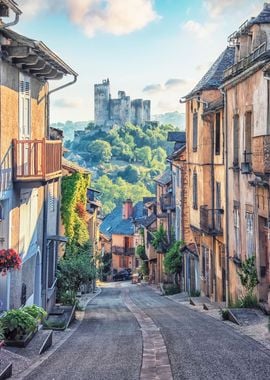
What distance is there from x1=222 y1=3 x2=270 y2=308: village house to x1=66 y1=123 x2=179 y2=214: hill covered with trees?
97.2m

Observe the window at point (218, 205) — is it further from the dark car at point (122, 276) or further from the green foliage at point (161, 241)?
Answer: the dark car at point (122, 276)

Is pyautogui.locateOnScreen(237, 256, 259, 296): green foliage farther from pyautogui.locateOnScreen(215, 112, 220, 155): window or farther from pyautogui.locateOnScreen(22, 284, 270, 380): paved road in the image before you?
pyautogui.locateOnScreen(215, 112, 220, 155): window

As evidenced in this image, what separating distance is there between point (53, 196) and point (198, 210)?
8.14 meters

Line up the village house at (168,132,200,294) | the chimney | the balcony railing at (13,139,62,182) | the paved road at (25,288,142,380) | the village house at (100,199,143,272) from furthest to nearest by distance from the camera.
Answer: the chimney → the village house at (100,199,143,272) → the village house at (168,132,200,294) → the balcony railing at (13,139,62,182) → the paved road at (25,288,142,380)

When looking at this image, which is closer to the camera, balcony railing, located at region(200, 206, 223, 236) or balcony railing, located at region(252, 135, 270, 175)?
balcony railing, located at region(252, 135, 270, 175)

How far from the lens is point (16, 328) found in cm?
1336

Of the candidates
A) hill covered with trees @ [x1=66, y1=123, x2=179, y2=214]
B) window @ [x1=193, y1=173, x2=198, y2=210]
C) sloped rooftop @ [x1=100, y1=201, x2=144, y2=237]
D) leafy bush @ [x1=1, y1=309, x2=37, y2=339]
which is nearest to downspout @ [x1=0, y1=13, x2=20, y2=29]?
leafy bush @ [x1=1, y1=309, x2=37, y2=339]

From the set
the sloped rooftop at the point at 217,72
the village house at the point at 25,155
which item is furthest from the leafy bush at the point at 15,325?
the sloped rooftop at the point at 217,72

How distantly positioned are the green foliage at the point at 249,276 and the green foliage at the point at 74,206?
36.4ft

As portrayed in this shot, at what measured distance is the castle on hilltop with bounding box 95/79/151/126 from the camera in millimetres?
170875

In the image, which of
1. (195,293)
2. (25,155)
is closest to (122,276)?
(195,293)

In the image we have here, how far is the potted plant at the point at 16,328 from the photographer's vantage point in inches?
522

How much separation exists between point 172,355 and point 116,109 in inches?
6405

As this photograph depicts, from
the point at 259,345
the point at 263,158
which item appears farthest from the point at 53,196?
the point at 259,345
